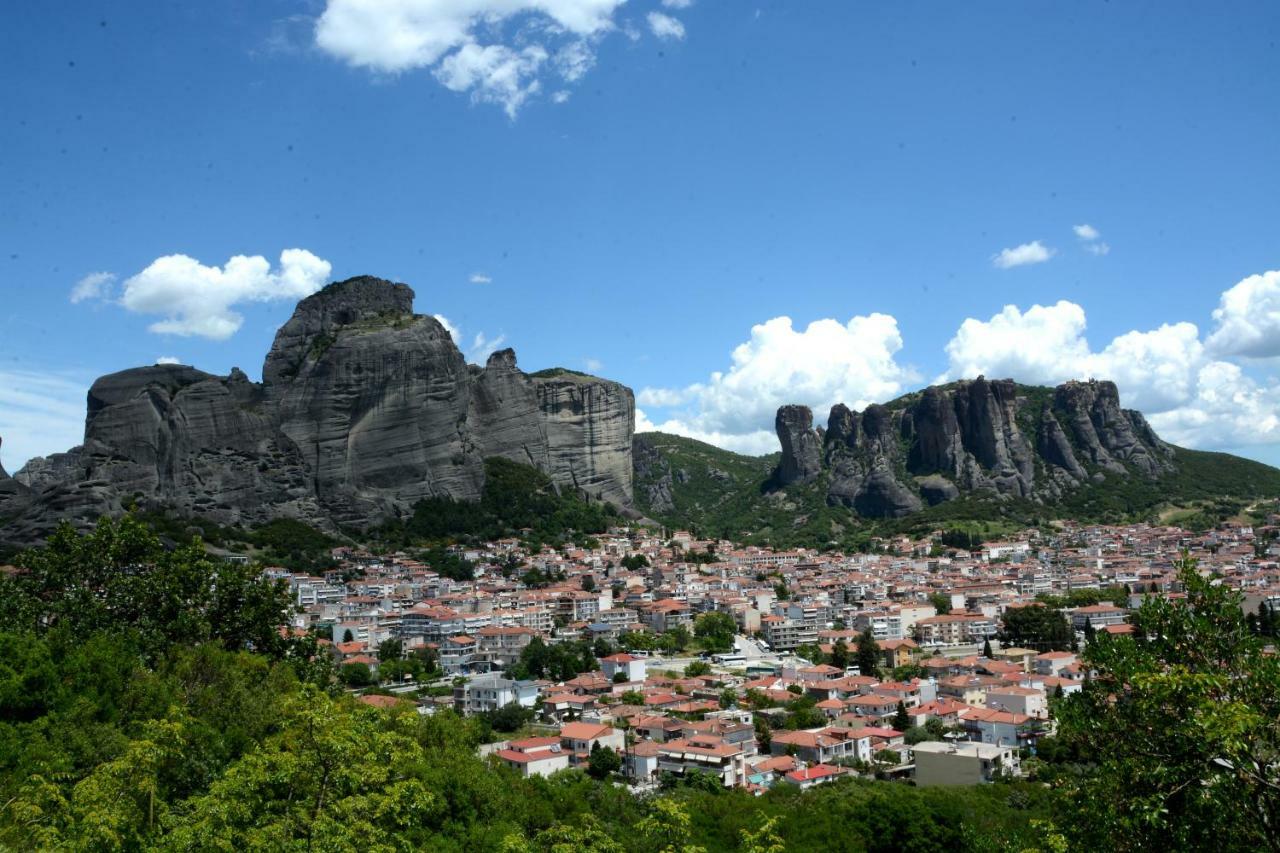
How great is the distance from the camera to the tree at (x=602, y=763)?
31.3 m

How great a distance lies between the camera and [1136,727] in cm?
736

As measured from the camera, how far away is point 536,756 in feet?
98.7

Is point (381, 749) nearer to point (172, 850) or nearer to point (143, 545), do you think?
point (172, 850)

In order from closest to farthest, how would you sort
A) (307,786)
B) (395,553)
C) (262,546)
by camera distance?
(307,786) → (262,546) → (395,553)

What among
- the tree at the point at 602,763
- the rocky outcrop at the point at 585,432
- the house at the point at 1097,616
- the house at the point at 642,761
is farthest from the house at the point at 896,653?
the rocky outcrop at the point at 585,432

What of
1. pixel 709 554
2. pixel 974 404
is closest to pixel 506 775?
pixel 709 554

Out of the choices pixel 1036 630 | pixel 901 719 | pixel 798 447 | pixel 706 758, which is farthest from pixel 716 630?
pixel 798 447

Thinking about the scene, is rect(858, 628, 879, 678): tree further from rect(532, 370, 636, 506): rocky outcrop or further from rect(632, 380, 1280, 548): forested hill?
rect(532, 370, 636, 506): rocky outcrop

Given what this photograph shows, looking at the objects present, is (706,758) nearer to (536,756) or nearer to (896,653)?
(536,756)

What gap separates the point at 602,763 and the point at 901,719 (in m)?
13.0

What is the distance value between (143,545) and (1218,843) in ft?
78.4

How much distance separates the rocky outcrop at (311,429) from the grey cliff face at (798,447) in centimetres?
5103

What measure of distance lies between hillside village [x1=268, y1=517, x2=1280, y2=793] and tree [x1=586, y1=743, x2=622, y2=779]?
0.07m

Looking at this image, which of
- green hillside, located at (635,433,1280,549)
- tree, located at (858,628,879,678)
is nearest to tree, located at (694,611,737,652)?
tree, located at (858,628,879,678)
